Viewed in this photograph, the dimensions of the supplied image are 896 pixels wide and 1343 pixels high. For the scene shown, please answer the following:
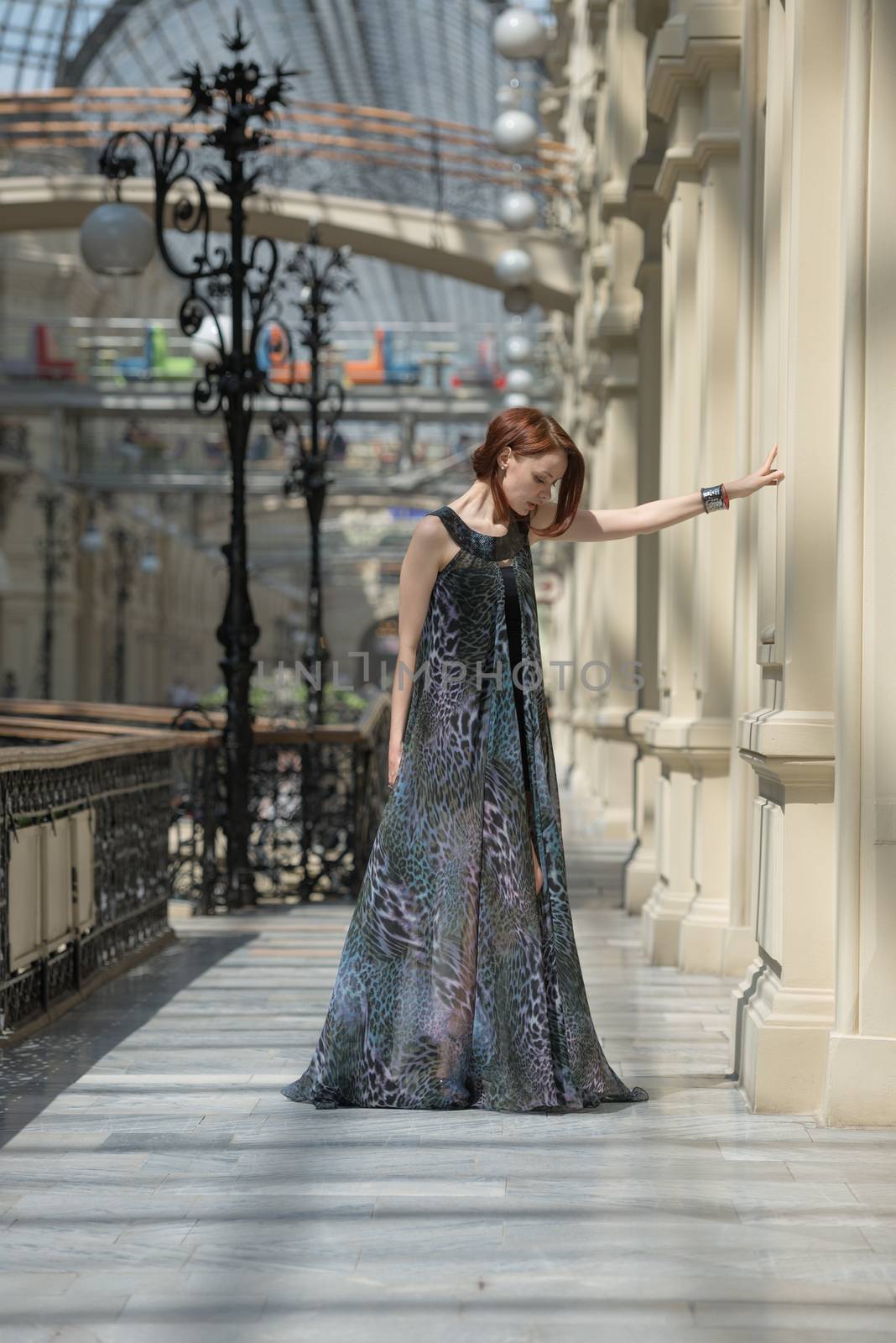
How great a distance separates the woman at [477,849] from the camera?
4.27 meters

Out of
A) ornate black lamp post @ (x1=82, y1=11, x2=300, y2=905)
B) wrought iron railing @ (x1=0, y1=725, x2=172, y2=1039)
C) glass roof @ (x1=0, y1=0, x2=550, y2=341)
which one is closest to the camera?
wrought iron railing @ (x1=0, y1=725, x2=172, y2=1039)

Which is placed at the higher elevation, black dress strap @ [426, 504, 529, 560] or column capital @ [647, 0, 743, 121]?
column capital @ [647, 0, 743, 121]

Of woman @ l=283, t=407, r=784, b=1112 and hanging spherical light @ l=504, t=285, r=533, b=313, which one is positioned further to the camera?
hanging spherical light @ l=504, t=285, r=533, b=313

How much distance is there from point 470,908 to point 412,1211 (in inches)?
39.3

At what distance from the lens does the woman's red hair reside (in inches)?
166

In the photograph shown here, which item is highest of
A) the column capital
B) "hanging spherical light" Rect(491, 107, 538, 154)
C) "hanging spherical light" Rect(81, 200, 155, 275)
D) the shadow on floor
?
"hanging spherical light" Rect(491, 107, 538, 154)

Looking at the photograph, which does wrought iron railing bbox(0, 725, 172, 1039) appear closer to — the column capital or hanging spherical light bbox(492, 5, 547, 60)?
the column capital

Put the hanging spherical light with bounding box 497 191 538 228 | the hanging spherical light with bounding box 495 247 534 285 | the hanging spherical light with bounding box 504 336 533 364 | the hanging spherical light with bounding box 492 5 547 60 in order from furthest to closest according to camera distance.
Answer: the hanging spherical light with bounding box 504 336 533 364
the hanging spherical light with bounding box 495 247 534 285
the hanging spherical light with bounding box 497 191 538 228
the hanging spherical light with bounding box 492 5 547 60

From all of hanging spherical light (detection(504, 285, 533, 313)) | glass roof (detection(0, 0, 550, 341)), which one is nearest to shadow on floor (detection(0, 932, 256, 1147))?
hanging spherical light (detection(504, 285, 533, 313))

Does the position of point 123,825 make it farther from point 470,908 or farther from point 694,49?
point 694,49

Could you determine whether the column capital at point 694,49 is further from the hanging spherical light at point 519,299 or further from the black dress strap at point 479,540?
the hanging spherical light at point 519,299

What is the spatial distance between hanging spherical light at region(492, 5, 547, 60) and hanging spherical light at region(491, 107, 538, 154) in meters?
0.89

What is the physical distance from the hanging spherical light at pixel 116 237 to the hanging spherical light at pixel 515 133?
612 cm

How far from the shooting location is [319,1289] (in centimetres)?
297
